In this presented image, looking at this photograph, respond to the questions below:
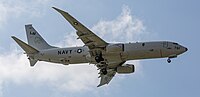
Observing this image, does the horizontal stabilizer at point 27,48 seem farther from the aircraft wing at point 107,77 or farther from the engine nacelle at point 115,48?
the engine nacelle at point 115,48

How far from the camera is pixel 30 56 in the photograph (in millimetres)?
74438

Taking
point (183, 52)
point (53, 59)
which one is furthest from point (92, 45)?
point (183, 52)

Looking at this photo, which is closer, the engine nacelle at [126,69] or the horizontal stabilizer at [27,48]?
the horizontal stabilizer at [27,48]

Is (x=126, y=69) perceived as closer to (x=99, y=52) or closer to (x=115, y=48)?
(x=99, y=52)

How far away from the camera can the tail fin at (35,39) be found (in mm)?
79812

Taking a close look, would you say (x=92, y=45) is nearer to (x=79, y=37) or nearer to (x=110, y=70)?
(x=79, y=37)

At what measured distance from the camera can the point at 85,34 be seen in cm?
6556

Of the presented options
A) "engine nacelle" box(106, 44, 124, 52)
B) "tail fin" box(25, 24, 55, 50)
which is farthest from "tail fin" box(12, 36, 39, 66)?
"engine nacelle" box(106, 44, 124, 52)

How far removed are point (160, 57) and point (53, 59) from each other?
16458 mm

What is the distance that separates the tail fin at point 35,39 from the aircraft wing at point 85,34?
13042 mm

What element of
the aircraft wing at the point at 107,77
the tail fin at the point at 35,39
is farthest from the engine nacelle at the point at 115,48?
the tail fin at the point at 35,39

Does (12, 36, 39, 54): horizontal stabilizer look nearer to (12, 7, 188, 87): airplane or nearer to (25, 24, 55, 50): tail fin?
(12, 7, 188, 87): airplane

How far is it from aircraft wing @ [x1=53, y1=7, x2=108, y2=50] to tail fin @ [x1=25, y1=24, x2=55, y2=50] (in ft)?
42.8

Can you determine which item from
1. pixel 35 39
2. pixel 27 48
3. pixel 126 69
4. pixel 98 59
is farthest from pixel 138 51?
pixel 35 39
